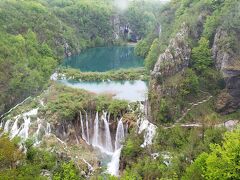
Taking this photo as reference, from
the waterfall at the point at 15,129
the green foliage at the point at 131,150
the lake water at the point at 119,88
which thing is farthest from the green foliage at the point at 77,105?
the green foliage at the point at 131,150

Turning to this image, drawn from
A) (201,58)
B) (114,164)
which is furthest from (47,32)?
(114,164)

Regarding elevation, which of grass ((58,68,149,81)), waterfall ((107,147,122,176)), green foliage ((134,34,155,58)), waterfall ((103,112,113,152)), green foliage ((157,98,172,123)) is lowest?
waterfall ((107,147,122,176))

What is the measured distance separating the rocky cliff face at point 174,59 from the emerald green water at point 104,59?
27.3m

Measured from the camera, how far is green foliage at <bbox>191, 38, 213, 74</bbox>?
4544cm

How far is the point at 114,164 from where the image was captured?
39.7 meters

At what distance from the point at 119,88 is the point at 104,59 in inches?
1162

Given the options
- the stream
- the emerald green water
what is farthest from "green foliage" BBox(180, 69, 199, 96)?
the emerald green water

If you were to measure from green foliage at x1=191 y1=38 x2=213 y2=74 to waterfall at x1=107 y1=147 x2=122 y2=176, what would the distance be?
12596 mm

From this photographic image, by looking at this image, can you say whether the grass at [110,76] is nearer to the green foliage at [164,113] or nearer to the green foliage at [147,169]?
the green foliage at [164,113]

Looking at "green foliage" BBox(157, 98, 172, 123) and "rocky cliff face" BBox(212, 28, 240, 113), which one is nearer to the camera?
"green foliage" BBox(157, 98, 172, 123)

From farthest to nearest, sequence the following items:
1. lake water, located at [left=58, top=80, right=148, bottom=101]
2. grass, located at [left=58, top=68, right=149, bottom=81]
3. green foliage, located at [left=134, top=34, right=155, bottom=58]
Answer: green foliage, located at [left=134, top=34, right=155, bottom=58]
grass, located at [left=58, top=68, right=149, bottom=81]
lake water, located at [left=58, top=80, right=148, bottom=101]

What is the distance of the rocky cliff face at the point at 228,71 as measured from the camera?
43.1 meters

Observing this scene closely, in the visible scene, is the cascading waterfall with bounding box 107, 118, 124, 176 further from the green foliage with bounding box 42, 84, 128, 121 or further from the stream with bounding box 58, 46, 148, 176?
the green foliage with bounding box 42, 84, 128, 121

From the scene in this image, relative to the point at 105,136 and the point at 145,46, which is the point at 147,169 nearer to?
the point at 105,136
